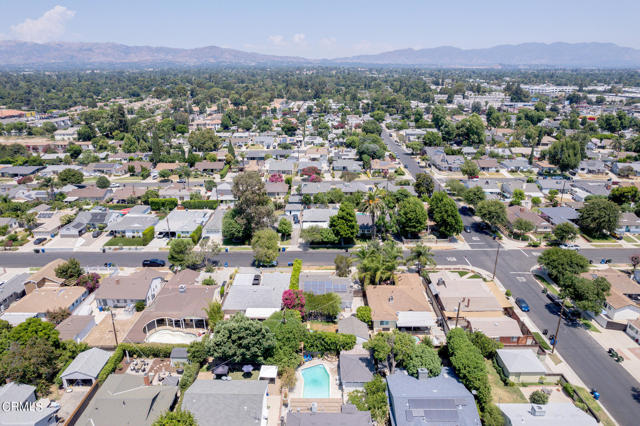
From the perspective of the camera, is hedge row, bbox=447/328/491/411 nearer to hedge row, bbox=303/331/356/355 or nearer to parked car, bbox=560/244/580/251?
hedge row, bbox=303/331/356/355

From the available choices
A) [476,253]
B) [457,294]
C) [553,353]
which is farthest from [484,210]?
[553,353]

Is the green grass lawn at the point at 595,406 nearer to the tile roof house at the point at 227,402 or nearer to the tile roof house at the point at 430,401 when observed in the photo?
the tile roof house at the point at 430,401

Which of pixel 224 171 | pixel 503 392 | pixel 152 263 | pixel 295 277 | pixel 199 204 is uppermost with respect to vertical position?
pixel 224 171

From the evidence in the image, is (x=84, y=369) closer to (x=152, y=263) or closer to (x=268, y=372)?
(x=268, y=372)

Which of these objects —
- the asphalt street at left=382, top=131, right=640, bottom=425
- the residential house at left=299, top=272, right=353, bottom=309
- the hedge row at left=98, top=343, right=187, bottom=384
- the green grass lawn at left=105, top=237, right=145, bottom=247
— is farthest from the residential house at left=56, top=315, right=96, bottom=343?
the asphalt street at left=382, top=131, right=640, bottom=425

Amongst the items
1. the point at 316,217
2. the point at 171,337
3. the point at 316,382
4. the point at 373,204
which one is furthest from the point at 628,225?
the point at 171,337

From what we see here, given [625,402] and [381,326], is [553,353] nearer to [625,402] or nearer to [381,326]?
[625,402]
